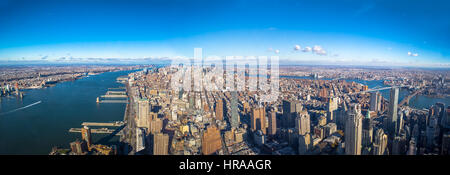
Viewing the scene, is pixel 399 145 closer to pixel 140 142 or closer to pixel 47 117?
pixel 140 142

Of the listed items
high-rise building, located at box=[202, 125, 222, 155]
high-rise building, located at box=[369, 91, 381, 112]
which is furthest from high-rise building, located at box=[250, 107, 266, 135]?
high-rise building, located at box=[369, 91, 381, 112]

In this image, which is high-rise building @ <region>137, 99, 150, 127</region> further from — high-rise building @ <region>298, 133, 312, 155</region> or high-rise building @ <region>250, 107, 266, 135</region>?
high-rise building @ <region>298, 133, 312, 155</region>

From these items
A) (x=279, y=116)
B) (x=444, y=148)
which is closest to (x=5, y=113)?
(x=279, y=116)

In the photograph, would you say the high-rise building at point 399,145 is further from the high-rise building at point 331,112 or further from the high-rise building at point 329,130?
the high-rise building at point 331,112

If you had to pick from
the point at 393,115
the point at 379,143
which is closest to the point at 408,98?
the point at 393,115

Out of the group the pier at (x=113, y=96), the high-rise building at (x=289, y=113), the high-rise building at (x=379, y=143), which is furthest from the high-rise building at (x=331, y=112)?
the pier at (x=113, y=96)

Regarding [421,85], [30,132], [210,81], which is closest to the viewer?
[30,132]

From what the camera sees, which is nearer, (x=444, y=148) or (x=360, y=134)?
(x=444, y=148)
